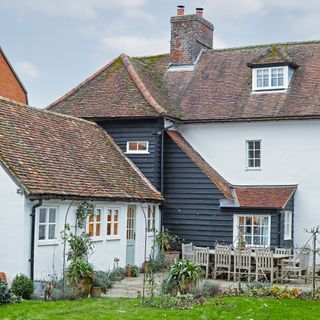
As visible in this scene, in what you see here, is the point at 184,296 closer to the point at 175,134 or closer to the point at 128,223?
the point at 128,223

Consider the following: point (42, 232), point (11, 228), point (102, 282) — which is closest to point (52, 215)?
point (42, 232)

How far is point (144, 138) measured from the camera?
96.4 feet

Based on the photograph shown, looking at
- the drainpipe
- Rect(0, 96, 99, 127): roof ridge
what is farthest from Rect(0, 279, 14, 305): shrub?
Rect(0, 96, 99, 127): roof ridge

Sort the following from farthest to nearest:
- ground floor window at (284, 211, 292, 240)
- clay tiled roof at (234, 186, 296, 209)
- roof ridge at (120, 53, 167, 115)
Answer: roof ridge at (120, 53, 167, 115) < ground floor window at (284, 211, 292, 240) < clay tiled roof at (234, 186, 296, 209)

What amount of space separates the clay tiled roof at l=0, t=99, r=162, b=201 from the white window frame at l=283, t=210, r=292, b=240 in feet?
16.7

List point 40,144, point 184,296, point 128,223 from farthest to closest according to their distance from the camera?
point 128,223, point 40,144, point 184,296

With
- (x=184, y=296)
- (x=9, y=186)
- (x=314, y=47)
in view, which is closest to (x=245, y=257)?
(x=184, y=296)

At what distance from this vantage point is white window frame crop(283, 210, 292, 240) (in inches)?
1099

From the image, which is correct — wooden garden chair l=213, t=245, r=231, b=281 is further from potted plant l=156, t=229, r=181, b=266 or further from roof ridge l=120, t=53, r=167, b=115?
roof ridge l=120, t=53, r=167, b=115

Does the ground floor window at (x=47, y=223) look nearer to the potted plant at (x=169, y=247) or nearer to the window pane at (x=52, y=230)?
the window pane at (x=52, y=230)

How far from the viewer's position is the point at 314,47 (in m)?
31.6

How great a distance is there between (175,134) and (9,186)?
34.9 feet

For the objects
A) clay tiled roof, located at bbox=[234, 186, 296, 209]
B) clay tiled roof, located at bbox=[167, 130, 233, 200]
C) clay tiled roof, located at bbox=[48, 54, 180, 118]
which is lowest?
clay tiled roof, located at bbox=[234, 186, 296, 209]

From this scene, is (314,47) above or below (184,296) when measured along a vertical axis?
above
